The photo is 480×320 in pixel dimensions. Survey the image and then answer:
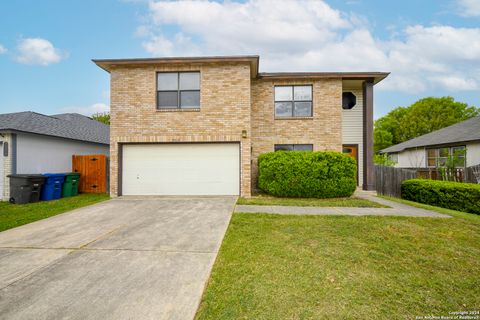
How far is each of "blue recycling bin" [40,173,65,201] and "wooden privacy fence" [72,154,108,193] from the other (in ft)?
5.30

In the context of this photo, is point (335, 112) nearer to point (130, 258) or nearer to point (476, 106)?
point (130, 258)

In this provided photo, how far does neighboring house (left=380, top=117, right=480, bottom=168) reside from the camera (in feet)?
49.1

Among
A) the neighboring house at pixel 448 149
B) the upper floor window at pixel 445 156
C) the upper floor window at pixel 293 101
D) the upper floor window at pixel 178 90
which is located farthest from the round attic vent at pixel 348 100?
the neighboring house at pixel 448 149

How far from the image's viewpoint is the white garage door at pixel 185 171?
9680 millimetres

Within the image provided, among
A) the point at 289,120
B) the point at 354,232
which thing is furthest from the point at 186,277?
the point at 289,120

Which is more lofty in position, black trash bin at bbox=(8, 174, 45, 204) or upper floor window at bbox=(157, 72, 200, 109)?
upper floor window at bbox=(157, 72, 200, 109)

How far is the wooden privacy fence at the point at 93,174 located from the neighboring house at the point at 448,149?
22.1 m

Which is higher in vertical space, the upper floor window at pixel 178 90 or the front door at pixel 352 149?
the upper floor window at pixel 178 90

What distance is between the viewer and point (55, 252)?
402 cm

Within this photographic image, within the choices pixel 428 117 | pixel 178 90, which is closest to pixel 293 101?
pixel 178 90

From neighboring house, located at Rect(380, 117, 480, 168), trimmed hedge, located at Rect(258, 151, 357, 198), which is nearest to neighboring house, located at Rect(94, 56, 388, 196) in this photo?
trimmed hedge, located at Rect(258, 151, 357, 198)

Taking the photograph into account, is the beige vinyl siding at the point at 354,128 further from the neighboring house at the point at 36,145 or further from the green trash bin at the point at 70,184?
the neighboring house at the point at 36,145

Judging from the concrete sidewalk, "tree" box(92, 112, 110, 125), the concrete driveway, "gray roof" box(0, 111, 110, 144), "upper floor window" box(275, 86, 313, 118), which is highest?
"tree" box(92, 112, 110, 125)

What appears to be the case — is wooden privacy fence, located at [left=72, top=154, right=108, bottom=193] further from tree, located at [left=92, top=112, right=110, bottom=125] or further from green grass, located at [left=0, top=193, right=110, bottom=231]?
tree, located at [left=92, top=112, right=110, bottom=125]
